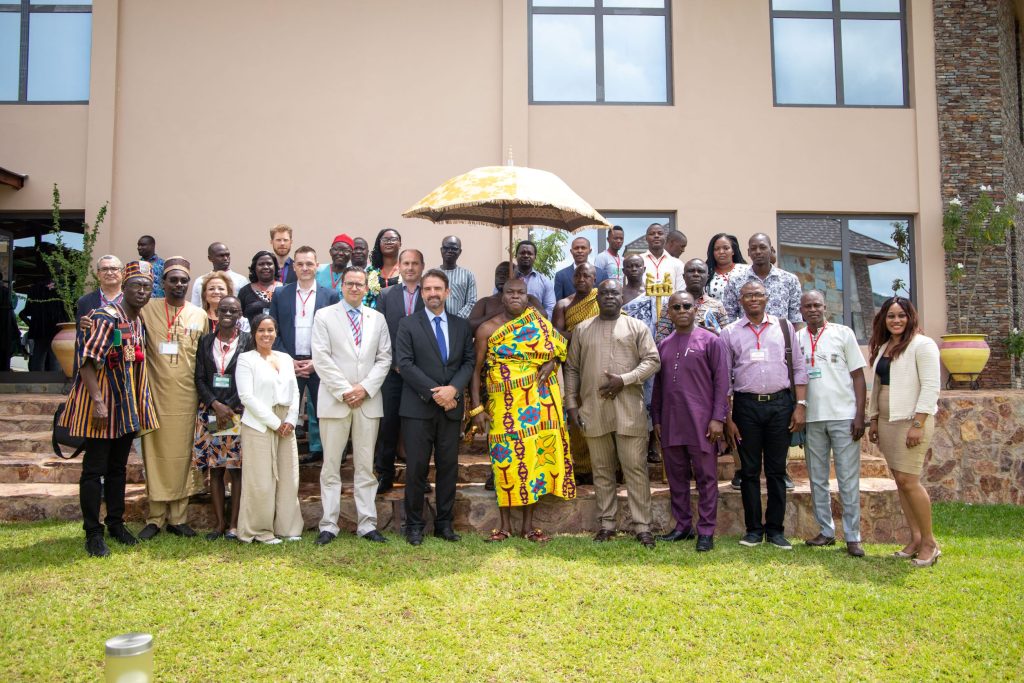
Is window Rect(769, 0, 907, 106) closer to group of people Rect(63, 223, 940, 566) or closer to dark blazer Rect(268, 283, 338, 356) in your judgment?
group of people Rect(63, 223, 940, 566)

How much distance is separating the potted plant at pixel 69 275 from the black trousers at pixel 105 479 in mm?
5032

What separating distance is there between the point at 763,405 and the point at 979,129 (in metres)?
8.55

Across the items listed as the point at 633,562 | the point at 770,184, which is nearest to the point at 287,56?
the point at 770,184

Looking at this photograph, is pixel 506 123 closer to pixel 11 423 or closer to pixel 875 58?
pixel 875 58

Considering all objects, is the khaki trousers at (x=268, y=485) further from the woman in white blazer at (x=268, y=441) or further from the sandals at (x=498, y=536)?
the sandals at (x=498, y=536)

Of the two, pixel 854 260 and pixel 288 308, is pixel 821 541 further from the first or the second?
pixel 854 260

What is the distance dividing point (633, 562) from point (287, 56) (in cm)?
919

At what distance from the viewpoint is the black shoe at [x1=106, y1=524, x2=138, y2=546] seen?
6103 millimetres

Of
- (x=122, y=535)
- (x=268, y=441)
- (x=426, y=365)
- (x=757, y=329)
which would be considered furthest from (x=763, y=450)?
(x=122, y=535)

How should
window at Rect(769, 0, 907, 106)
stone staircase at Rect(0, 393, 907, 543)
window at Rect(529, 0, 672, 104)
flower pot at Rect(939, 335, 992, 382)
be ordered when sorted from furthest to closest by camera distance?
1. window at Rect(769, 0, 907, 106)
2. window at Rect(529, 0, 672, 104)
3. flower pot at Rect(939, 335, 992, 382)
4. stone staircase at Rect(0, 393, 907, 543)

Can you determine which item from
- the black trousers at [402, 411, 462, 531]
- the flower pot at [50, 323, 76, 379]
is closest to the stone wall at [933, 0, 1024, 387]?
the black trousers at [402, 411, 462, 531]

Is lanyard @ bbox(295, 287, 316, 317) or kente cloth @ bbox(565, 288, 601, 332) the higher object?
lanyard @ bbox(295, 287, 316, 317)

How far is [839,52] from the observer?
1241cm

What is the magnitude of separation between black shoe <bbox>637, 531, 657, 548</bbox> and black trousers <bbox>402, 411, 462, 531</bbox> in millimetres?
1545
